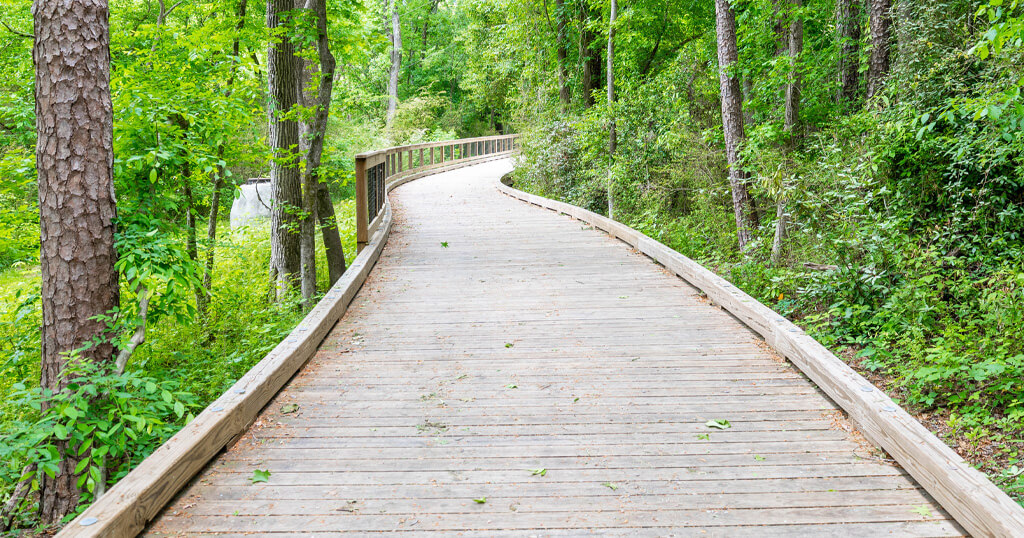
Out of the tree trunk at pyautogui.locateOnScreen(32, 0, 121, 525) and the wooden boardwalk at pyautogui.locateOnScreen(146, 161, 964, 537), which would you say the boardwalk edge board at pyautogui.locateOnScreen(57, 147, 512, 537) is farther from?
the tree trunk at pyautogui.locateOnScreen(32, 0, 121, 525)

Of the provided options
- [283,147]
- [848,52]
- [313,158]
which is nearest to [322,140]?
[313,158]

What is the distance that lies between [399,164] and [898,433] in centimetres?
1884

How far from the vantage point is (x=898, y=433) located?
134 inches

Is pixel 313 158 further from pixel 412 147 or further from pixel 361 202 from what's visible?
pixel 412 147

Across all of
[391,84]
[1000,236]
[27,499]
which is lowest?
[27,499]

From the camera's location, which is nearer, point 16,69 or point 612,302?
point 612,302

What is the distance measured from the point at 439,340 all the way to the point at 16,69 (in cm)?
889

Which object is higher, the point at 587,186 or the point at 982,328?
the point at 587,186

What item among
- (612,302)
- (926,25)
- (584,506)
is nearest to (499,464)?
(584,506)

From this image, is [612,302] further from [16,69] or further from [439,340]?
[16,69]

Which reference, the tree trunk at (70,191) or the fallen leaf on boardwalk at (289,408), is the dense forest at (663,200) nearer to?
the tree trunk at (70,191)

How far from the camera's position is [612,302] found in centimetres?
686

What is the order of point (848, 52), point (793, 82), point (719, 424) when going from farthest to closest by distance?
point (848, 52), point (793, 82), point (719, 424)

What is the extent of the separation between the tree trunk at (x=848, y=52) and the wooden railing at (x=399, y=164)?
7725 mm
